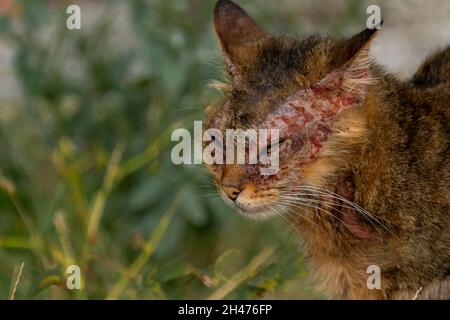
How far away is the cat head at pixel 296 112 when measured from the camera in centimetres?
259

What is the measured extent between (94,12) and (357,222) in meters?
4.07

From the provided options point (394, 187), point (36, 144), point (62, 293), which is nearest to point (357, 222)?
point (394, 187)

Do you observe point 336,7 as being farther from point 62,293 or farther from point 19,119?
point 62,293

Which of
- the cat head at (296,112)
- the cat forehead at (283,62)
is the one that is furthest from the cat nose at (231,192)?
the cat forehead at (283,62)

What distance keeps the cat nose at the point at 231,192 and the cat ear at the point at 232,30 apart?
0.38 metres

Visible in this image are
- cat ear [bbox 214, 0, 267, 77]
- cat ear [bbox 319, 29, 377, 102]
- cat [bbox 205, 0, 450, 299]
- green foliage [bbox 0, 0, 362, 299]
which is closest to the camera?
cat ear [bbox 319, 29, 377, 102]

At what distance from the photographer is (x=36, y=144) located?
15.9ft

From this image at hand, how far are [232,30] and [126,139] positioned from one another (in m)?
1.52

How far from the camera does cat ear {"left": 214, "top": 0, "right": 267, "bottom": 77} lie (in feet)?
9.32

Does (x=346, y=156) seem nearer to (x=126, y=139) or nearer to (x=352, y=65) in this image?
(x=352, y=65)

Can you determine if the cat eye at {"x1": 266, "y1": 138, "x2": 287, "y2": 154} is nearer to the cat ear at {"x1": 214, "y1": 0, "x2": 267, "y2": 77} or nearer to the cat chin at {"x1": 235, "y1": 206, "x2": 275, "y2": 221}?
the cat chin at {"x1": 235, "y1": 206, "x2": 275, "y2": 221}

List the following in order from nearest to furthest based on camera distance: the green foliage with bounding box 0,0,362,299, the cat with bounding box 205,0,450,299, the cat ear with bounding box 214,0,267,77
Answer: the cat with bounding box 205,0,450,299, the cat ear with bounding box 214,0,267,77, the green foliage with bounding box 0,0,362,299

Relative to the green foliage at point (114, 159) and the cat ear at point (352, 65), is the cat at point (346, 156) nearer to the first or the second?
the cat ear at point (352, 65)

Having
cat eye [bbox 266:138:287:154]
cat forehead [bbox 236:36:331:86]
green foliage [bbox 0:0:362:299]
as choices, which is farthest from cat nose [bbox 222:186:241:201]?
green foliage [bbox 0:0:362:299]
